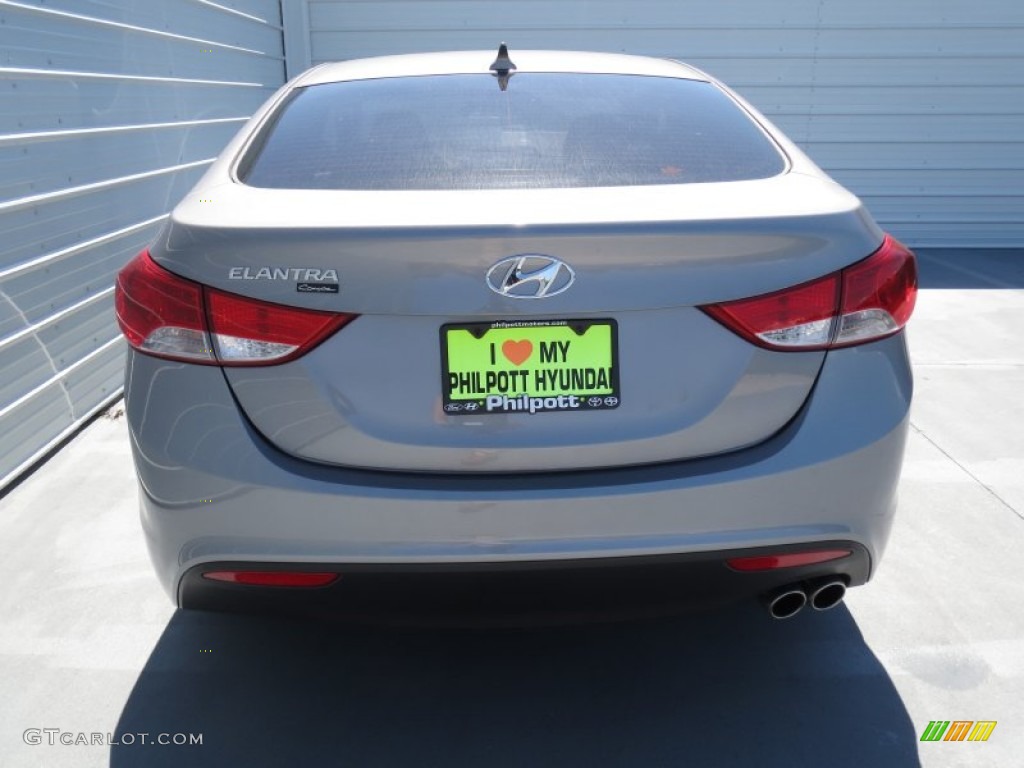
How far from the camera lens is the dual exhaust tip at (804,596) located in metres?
2.19

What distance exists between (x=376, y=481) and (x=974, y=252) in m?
8.59

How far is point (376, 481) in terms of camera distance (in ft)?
6.51

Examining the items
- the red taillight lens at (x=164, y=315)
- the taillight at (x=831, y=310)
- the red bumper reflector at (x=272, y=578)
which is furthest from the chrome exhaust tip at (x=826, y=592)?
the red taillight lens at (x=164, y=315)

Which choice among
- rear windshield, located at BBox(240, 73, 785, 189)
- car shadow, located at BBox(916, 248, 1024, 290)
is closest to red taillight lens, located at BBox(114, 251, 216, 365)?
rear windshield, located at BBox(240, 73, 785, 189)

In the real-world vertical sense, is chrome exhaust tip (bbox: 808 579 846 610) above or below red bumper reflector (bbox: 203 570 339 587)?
below

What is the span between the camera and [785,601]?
7.47ft

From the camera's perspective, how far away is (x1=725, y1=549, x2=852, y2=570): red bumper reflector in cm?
207

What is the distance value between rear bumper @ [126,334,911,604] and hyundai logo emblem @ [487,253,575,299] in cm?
35

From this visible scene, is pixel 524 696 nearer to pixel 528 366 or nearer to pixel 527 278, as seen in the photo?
pixel 528 366

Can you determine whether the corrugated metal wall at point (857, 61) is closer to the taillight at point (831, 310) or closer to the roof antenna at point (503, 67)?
the roof antenna at point (503, 67)

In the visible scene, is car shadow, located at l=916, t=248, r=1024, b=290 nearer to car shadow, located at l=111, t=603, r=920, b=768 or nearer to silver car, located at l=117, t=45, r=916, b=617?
car shadow, located at l=111, t=603, r=920, b=768

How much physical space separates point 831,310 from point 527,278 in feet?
2.01

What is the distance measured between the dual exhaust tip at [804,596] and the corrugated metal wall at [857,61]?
7.32 m

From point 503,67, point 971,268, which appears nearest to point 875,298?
point 503,67
